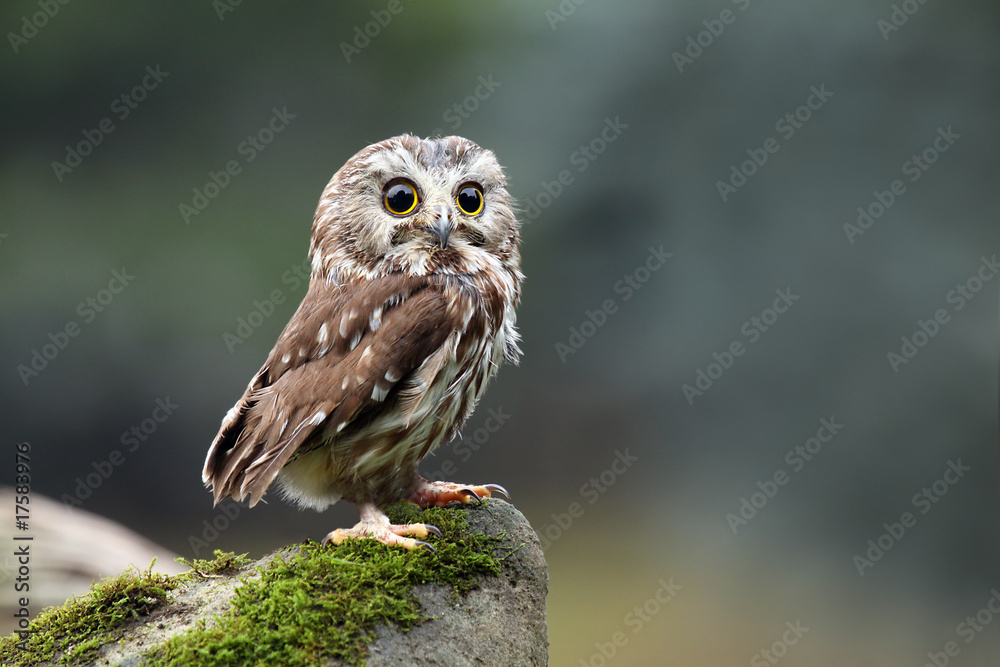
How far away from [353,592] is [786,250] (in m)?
3.44

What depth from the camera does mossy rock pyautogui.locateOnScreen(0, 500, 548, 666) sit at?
168 cm

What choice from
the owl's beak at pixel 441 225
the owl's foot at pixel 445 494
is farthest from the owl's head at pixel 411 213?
the owl's foot at pixel 445 494

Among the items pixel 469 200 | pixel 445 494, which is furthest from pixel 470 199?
pixel 445 494

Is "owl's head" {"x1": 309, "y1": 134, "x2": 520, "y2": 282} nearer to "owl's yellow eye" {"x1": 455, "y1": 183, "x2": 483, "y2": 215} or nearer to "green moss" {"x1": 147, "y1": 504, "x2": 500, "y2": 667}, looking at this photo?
"owl's yellow eye" {"x1": 455, "y1": 183, "x2": 483, "y2": 215}

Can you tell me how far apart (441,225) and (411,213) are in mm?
130

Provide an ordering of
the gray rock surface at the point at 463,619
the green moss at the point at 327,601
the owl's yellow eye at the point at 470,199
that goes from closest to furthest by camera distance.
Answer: the green moss at the point at 327,601 < the gray rock surface at the point at 463,619 < the owl's yellow eye at the point at 470,199

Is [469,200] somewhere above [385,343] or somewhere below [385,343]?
above

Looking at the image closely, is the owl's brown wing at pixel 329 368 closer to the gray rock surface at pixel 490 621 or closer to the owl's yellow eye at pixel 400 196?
the owl's yellow eye at pixel 400 196

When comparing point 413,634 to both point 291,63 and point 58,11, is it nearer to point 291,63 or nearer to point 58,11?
point 291,63

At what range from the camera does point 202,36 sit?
14.5 feet

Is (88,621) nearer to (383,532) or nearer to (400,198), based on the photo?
(383,532)

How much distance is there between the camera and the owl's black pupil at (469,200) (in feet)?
7.42

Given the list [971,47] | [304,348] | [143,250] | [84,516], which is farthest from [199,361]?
[971,47]

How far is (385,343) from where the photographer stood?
6.75 ft
